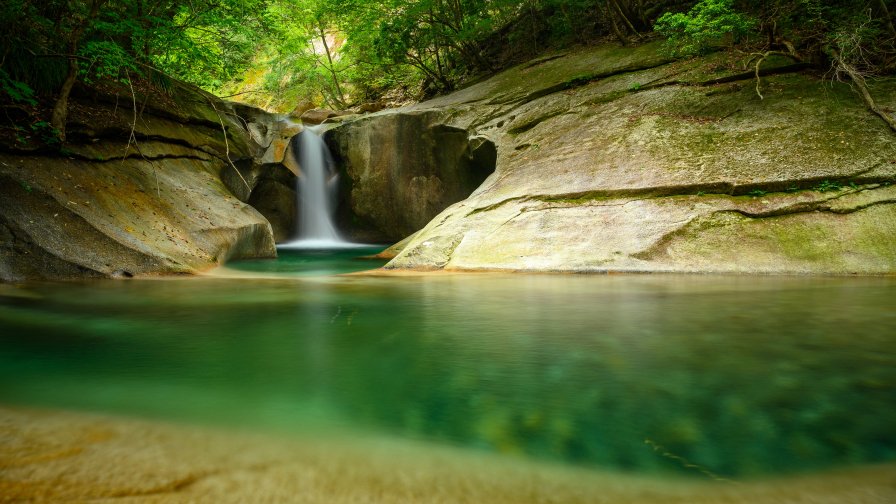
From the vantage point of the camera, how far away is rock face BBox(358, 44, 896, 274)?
6.17 metres

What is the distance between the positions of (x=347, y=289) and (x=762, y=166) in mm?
5893

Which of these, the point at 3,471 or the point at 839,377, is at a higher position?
the point at 3,471

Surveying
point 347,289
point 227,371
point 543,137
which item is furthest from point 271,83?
point 227,371

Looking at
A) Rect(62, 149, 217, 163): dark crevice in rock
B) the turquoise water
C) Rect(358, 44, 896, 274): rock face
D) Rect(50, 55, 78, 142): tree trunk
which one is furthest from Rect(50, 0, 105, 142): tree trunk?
Rect(358, 44, 896, 274): rock face

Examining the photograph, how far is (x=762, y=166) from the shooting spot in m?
7.05

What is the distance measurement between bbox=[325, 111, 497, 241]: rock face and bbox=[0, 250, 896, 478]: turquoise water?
28.0 ft

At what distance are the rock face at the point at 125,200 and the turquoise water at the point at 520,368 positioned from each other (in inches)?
58.3

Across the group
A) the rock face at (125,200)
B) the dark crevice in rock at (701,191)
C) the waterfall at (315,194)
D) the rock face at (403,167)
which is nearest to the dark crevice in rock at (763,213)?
the dark crevice in rock at (701,191)

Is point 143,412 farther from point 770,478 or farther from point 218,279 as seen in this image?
point 218,279

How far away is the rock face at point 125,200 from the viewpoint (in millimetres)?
6223

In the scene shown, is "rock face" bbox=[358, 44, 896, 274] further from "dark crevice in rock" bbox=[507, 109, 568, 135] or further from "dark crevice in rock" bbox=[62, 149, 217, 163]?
"dark crevice in rock" bbox=[62, 149, 217, 163]

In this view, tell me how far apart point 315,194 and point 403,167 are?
3.24 metres

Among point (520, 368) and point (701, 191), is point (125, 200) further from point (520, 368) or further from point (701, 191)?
point (701, 191)

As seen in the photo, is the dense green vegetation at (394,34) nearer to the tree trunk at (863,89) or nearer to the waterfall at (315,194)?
the tree trunk at (863,89)
